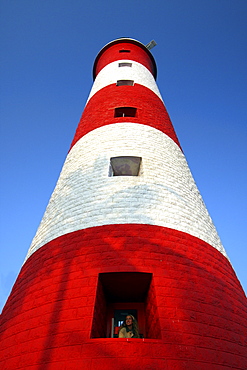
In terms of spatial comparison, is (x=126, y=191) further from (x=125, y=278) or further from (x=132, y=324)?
(x=132, y=324)

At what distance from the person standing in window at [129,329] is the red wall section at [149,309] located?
25 centimetres

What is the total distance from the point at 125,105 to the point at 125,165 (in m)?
2.85

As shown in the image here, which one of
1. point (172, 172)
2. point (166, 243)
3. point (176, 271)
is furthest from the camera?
point (172, 172)

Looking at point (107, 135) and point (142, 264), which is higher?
point (107, 135)

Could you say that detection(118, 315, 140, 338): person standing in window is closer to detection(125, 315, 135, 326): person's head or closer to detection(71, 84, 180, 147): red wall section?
detection(125, 315, 135, 326): person's head

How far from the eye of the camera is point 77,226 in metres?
5.21

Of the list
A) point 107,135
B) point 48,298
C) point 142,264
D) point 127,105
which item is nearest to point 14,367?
point 48,298

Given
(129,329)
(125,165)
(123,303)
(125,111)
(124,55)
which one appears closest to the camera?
(129,329)

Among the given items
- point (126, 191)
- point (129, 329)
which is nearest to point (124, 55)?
point (126, 191)

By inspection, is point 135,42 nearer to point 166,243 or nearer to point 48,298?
point 166,243

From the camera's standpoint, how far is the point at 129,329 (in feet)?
13.7

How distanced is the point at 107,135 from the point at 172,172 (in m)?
2.17

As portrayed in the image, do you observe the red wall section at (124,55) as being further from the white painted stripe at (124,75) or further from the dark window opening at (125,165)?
the dark window opening at (125,165)

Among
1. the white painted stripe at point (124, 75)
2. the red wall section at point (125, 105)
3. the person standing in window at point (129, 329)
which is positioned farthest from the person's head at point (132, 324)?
the white painted stripe at point (124, 75)
